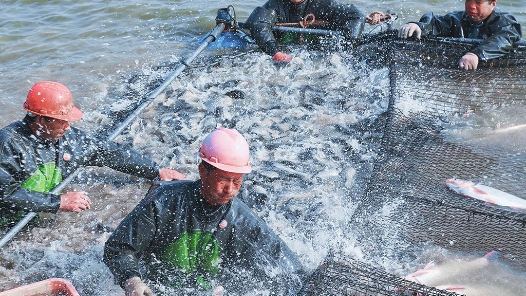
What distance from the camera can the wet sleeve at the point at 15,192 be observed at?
4418 mm

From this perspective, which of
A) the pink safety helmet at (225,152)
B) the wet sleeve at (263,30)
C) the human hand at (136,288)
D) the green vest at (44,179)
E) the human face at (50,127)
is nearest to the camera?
the pink safety helmet at (225,152)

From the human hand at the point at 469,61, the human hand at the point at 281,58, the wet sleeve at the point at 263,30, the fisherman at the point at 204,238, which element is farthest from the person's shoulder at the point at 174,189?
the wet sleeve at the point at 263,30

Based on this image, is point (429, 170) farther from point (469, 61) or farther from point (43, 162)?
point (43, 162)

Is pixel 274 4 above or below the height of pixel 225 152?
below

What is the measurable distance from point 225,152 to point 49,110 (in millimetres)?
2025

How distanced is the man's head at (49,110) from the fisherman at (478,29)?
4690 millimetres

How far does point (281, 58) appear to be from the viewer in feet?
27.7

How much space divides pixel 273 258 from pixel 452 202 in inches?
71.3

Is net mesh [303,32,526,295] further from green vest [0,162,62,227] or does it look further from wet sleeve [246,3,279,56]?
green vest [0,162,62,227]

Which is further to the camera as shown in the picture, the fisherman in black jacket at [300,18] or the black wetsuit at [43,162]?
the fisherman in black jacket at [300,18]

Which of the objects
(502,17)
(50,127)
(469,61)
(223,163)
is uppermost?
(223,163)

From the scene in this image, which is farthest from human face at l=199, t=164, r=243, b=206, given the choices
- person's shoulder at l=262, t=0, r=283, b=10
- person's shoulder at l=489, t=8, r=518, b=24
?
person's shoulder at l=262, t=0, r=283, b=10

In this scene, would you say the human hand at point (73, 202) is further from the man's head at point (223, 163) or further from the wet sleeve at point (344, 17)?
the wet sleeve at point (344, 17)

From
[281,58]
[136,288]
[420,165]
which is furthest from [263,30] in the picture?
[136,288]
